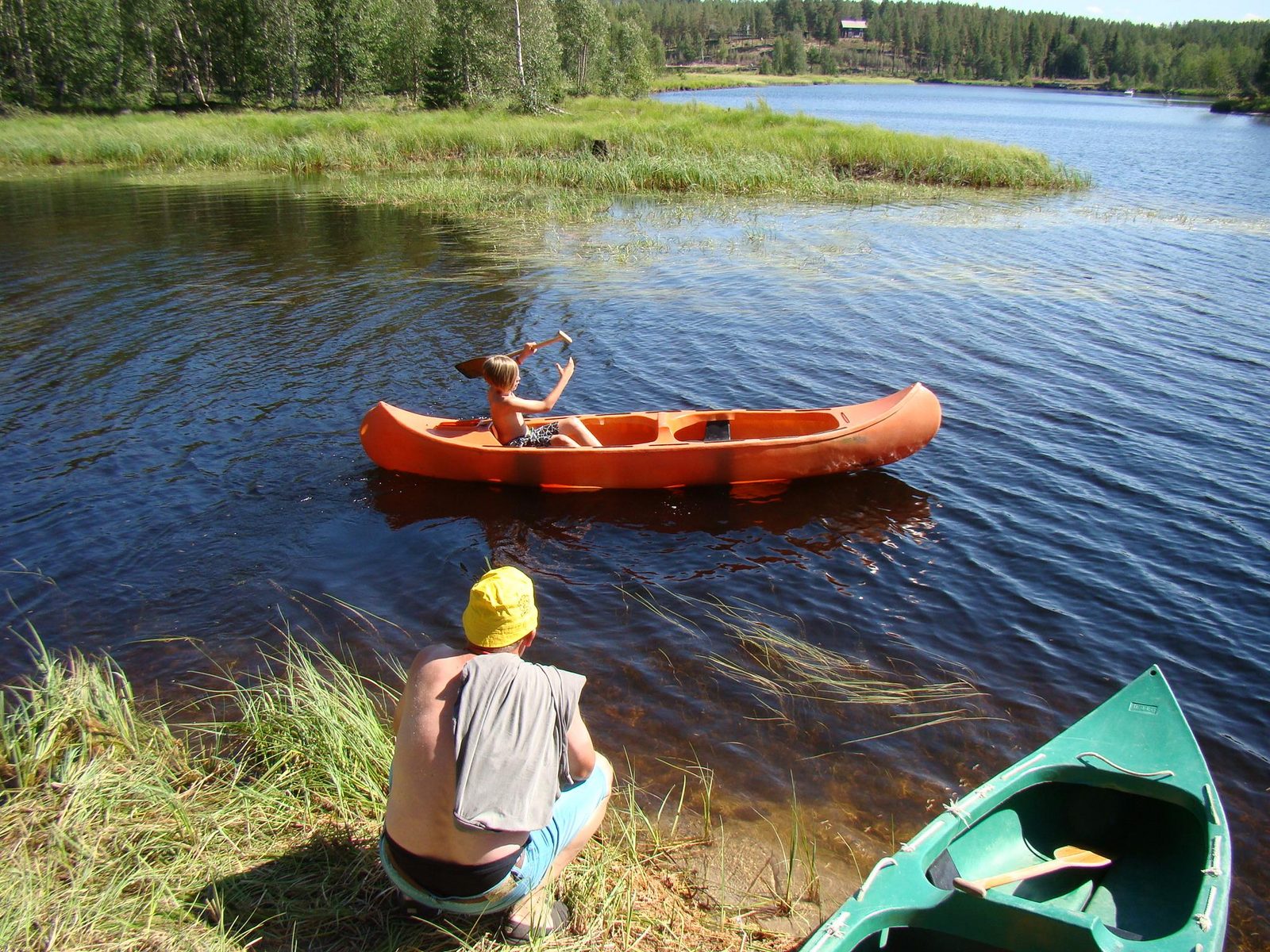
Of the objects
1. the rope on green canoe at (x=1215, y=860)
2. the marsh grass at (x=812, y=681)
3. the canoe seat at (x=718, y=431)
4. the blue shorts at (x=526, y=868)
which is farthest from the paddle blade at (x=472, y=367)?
the rope on green canoe at (x=1215, y=860)

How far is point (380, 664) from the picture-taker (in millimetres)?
5629

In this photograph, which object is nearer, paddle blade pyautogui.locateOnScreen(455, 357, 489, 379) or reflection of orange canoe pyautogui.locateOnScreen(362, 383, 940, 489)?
reflection of orange canoe pyautogui.locateOnScreen(362, 383, 940, 489)

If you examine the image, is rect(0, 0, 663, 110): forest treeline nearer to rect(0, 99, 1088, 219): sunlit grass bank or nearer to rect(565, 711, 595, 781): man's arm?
rect(0, 99, 1088, 219): sunlit grass bank

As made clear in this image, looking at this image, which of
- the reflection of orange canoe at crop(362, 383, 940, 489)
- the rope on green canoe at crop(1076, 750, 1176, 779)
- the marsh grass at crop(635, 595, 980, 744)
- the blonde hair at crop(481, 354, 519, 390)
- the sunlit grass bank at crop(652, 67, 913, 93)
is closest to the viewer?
the rope on green canoe at crop(1076, 750, 1176, 779)

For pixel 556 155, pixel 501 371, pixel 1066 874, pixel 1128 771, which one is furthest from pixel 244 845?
pixel 556 155

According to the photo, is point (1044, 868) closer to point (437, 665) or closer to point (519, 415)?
point (437, 665)

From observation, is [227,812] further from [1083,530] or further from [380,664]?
[1083,530]

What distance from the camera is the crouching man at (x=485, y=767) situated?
2.69 m

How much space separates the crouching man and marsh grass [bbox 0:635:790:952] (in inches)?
8.0

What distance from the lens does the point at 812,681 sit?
5496 millimetres

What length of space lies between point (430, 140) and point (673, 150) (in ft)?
25.1

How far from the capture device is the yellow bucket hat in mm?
2840

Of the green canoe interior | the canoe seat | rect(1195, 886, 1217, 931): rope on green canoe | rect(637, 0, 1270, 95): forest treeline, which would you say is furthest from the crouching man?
rect(637, 0, 1270, 95): forest treeline

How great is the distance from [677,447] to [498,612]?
192 inches
